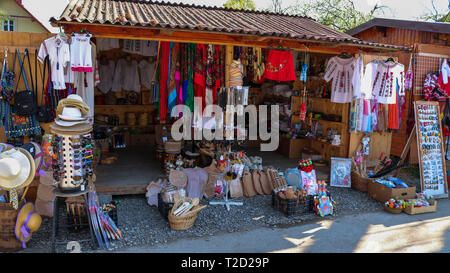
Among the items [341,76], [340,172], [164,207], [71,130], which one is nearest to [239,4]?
[341,76]

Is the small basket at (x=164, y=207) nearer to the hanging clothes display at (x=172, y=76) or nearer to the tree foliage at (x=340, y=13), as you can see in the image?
the hanging clothes display at (x=172, y=76)

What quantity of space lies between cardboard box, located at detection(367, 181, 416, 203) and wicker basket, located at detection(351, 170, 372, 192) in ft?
0.96

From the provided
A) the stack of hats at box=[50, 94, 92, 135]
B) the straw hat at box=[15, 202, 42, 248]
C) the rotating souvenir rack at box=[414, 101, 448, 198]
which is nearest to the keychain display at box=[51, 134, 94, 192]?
the stack of hats at box=[50, 94, 92, 135]

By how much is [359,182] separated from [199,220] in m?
3.66

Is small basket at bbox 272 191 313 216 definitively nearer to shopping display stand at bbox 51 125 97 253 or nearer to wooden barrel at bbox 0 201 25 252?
shopping display stand at bbox 51 125 97 253

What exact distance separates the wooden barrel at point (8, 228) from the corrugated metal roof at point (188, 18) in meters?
2.67

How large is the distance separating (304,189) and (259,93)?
568 cm

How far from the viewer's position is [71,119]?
14.4 feet

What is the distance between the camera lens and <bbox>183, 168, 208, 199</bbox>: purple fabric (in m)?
6.45

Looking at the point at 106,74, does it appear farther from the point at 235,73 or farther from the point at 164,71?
the point at 235,73

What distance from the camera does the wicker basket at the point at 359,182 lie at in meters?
7.24

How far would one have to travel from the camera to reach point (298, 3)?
24.9 m
